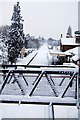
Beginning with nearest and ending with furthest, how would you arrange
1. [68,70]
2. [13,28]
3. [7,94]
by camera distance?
1. [68,70]
2. [7,94]
3. [13,28]

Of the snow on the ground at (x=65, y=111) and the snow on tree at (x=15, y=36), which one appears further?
the snow on tree at (x=15, y=36)

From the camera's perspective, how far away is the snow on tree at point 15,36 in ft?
96.6

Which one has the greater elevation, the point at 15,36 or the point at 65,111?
the point at 15,36

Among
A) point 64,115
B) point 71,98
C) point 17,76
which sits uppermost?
point 17,76

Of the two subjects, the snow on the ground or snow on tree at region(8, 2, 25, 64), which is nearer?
the snow on the ground

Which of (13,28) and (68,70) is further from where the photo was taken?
(13,28)

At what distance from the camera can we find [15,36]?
30578 mm

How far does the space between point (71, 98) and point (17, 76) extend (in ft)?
4.11

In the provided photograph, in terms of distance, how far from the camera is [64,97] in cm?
486

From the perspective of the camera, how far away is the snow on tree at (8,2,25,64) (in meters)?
29.4

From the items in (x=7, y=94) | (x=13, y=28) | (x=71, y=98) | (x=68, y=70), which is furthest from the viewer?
(x=13, y=28)

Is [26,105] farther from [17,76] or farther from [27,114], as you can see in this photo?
[17,76]

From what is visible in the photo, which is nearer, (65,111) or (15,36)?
(65,111)

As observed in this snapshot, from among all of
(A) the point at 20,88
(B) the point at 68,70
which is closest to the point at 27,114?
(A) the point at 20,88
